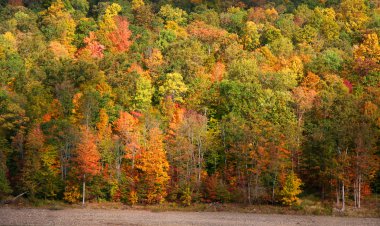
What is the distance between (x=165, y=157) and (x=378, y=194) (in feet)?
80.2

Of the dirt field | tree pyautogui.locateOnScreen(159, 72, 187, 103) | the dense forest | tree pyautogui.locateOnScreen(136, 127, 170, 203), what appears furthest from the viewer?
tree pyautogui.locateOnScreen(159, 72, 187, 103)

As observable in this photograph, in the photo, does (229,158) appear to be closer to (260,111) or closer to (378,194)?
(260,111)

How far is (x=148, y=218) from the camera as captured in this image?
51.5m

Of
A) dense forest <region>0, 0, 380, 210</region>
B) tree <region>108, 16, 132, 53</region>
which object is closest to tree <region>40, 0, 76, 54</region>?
dense forest <region>0, 0, 380, 210</region>

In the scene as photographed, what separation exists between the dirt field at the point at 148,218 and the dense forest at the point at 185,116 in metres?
4.05

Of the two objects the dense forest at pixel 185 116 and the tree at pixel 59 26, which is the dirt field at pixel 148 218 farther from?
the tree at pixel 59 26

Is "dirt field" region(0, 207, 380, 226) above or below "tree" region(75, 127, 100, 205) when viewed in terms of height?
below

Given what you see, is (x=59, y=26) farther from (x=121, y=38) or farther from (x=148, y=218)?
(x=148, y=218)

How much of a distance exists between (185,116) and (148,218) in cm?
1768

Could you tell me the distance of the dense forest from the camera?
58.4 meters

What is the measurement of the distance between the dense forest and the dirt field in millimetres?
4051

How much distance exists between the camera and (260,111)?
65.9 m

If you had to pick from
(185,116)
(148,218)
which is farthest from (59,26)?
(148,218)

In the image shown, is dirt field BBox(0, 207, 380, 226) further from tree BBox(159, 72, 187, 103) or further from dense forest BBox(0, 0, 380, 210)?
tree BBox(159, 72, 187, 103)
